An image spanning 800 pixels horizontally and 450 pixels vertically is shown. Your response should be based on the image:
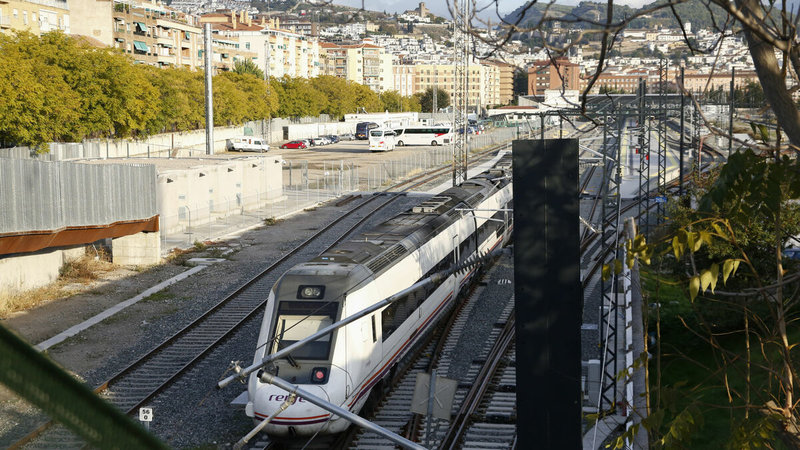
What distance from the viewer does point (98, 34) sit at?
82.2m

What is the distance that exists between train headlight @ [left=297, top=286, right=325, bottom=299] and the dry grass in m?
9.32

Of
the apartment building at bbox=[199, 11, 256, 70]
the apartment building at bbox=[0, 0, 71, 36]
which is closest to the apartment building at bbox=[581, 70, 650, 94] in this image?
the apartment building at bbox=[0, 0, 71, 36]

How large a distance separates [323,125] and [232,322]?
80.0 m

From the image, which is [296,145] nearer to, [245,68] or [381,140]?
[381,140]

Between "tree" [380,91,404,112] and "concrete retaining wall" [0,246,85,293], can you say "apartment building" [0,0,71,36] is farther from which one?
"tree" [380,91,404,112]

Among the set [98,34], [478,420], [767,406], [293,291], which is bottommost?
[478,420]

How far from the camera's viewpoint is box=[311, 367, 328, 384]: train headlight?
11.7 m

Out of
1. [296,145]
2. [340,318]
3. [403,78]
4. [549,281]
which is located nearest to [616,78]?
[296,145]

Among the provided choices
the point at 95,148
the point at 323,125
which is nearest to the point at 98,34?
the point at 323,125

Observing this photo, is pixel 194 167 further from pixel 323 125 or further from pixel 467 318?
pixel 323 125

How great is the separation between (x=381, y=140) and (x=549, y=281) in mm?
65298

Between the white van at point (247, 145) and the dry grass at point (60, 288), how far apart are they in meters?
40.7

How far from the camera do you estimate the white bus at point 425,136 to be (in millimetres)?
77438

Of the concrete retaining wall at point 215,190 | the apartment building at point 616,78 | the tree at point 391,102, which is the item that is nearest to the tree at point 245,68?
the tree at point 391,102
